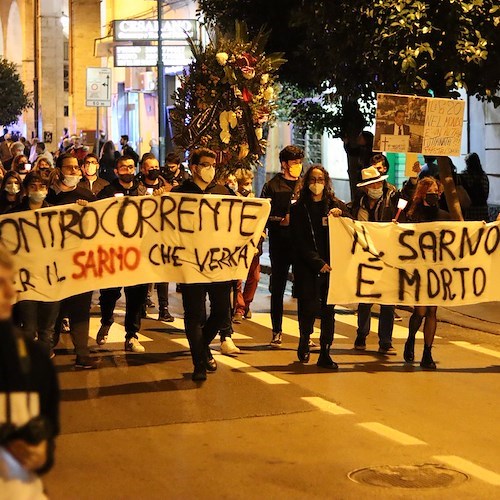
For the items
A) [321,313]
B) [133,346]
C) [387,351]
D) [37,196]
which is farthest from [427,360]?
[37,196]

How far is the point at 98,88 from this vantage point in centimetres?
3438

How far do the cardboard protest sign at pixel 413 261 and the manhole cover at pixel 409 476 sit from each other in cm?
347

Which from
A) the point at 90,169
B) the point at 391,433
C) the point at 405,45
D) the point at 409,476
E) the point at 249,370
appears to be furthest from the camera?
the point at 405,45

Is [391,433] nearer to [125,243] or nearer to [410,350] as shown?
[410,350]

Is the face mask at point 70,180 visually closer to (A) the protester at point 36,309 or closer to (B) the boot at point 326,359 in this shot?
(A) the protester at point 36,309

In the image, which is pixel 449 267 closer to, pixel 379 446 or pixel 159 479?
pixel 379 446

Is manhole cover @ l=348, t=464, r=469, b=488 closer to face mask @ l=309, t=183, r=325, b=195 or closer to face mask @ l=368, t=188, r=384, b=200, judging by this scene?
face mask @ l=309, t=183, r=325, b=195

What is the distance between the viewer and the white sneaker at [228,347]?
11305 mm

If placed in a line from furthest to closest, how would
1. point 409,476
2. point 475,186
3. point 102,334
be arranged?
point 475,186 → point 102,334 → point 409,476

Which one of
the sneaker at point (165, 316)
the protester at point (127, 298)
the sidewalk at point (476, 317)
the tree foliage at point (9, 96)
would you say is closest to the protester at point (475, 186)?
the sidewalk at point (476, 317)

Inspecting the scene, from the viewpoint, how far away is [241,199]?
10484 millimetres

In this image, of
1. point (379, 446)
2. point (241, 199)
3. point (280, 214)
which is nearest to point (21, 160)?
point (280, 214)

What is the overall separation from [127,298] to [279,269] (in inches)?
60.3

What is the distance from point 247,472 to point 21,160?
1168cm
